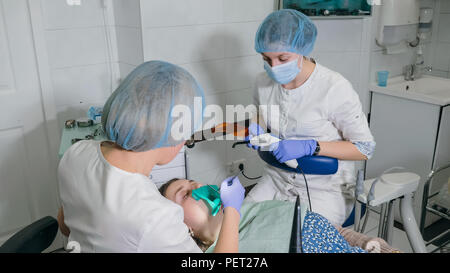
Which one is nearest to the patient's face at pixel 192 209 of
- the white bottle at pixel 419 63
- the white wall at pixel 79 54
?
the white wall at pixel 79 54

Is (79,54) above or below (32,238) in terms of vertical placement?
above

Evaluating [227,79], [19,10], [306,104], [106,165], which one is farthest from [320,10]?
[106,165]

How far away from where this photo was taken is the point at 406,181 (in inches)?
59.4

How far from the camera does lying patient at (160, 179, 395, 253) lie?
4.49 feet

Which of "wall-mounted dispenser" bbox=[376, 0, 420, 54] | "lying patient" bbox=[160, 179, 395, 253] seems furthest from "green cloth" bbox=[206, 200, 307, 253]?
"wall-mounted dispenser" bbox=[376, 0, 420, 54]

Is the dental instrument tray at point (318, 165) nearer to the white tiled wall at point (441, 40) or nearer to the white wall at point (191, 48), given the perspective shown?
the white wall at point (191, 48)

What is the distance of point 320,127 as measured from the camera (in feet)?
5.77

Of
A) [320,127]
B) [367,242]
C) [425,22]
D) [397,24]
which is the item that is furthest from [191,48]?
[425,22]

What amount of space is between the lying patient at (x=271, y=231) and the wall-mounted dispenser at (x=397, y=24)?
153cm

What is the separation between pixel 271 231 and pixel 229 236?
42 centimetres

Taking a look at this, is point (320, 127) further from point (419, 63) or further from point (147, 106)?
point (419, 63)

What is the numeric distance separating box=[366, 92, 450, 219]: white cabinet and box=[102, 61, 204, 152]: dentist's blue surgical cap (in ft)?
6.11

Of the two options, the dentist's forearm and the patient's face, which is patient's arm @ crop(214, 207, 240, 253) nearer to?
the patient's face

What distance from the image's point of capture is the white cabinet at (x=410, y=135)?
2.33 m
